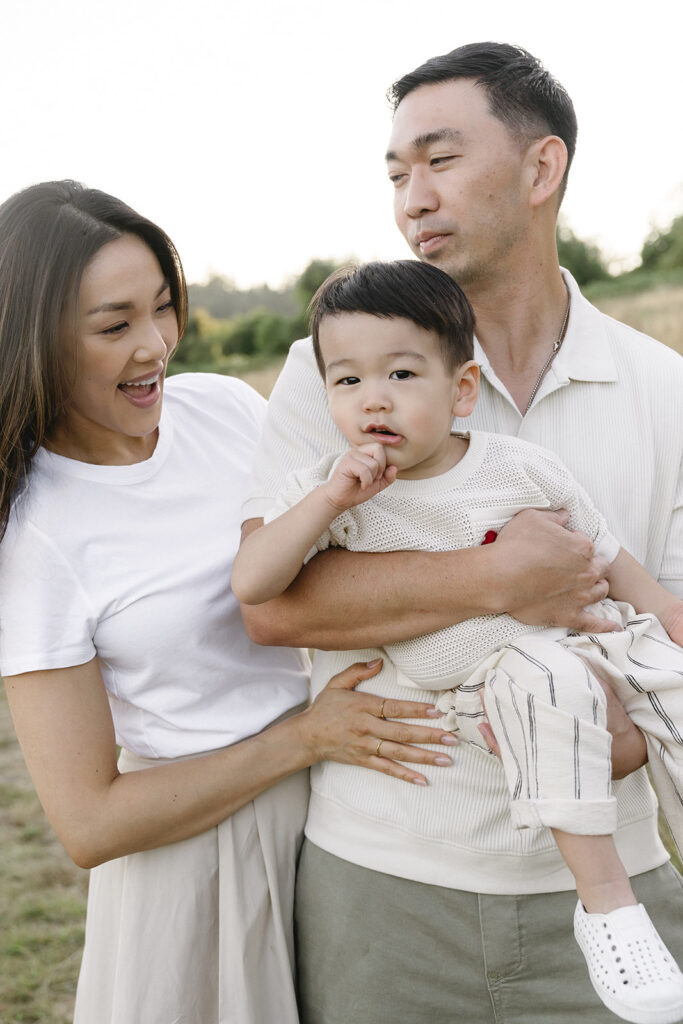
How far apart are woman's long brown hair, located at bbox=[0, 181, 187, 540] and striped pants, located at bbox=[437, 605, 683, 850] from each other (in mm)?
992

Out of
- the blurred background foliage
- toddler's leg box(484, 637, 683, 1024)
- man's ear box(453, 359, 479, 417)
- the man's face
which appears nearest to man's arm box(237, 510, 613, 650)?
toddler's leg box(484, 637, 683, 1024)

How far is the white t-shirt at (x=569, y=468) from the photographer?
1.88 metres

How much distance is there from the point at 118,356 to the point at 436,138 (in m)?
0.94

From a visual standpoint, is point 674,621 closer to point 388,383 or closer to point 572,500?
point 572,500

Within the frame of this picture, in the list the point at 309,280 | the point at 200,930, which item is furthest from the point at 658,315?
the point at 309,280

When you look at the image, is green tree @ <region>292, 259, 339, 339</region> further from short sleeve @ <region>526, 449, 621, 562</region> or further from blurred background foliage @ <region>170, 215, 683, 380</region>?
short sleeve @ <region>526, 449, 621, 562</region>

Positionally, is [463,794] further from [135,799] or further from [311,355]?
[311,355]

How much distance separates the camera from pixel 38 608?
1.85 meters

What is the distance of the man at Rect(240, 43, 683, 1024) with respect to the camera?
72.8 inches

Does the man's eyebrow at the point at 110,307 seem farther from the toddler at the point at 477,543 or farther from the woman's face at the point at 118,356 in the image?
the toddler at the point at 477,543

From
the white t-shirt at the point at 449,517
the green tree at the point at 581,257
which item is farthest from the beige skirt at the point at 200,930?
the green tree at the point at 581,257

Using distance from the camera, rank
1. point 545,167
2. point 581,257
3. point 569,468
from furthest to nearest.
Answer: point 581,257
point 545,167
point 569,468

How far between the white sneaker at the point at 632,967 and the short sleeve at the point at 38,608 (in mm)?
1063

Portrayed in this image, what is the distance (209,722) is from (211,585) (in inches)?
11.6
